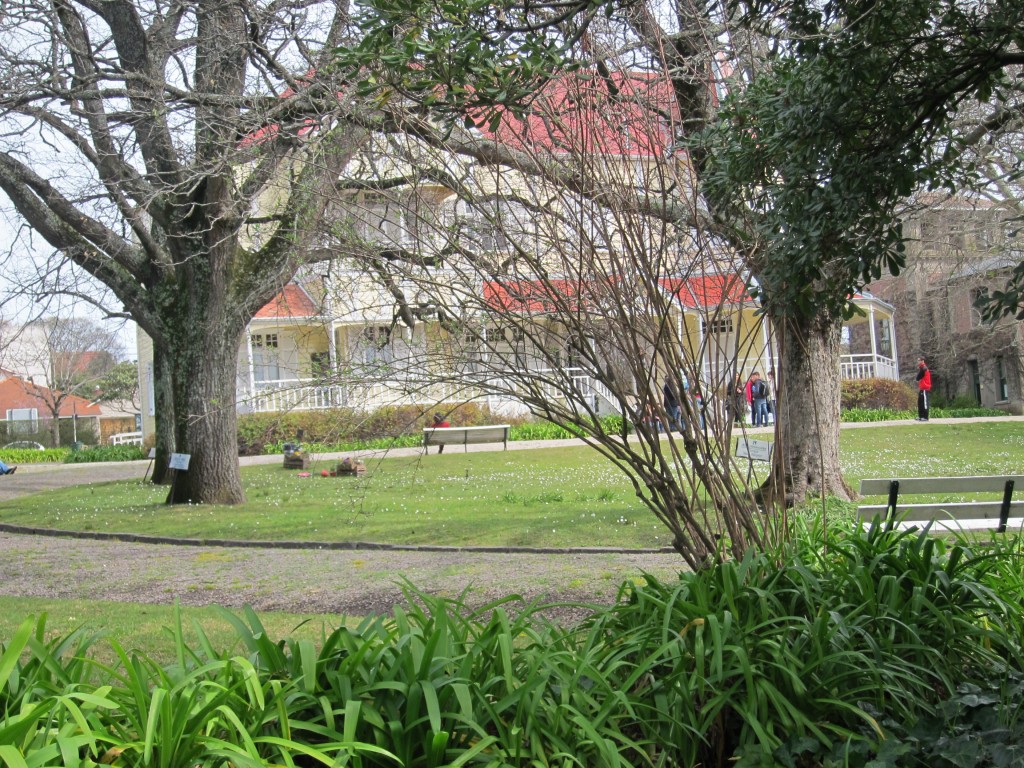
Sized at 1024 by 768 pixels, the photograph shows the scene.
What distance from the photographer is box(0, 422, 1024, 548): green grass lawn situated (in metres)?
12.4

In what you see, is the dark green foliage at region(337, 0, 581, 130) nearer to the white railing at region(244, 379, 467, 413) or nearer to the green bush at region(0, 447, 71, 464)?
the white railing at region(244, 379, 467, 413)

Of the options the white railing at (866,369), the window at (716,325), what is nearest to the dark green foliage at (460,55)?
the window at (716,325)

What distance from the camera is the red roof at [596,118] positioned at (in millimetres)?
5148

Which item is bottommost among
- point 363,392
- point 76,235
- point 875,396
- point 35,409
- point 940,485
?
point 940,485

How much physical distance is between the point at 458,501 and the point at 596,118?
34.8 feet

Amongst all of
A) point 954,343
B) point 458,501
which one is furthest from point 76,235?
point 954,343

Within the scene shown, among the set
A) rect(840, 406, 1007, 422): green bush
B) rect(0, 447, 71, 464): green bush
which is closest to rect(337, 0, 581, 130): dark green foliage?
rect(840, 406, 1007, 422): green bush

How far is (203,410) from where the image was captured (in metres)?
16.8

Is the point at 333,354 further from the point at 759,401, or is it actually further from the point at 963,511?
the point at 759,401

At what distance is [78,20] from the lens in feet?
46.2

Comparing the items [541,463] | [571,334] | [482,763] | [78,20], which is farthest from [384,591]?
[541,463]

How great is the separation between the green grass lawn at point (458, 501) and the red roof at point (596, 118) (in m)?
4.27

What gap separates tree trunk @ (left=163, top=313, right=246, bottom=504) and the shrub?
2291 centimetres

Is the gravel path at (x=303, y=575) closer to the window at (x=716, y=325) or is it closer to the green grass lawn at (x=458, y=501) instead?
the green grass lawn at (x=458, y=501)
